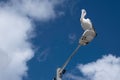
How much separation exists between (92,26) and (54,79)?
311cm

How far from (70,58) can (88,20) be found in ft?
6.33

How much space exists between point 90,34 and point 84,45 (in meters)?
0.61

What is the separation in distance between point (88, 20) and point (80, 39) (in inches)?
38.8

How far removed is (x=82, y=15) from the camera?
540ft

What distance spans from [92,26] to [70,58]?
1.76m

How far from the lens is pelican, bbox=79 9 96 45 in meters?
164

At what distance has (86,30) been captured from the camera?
164 metres

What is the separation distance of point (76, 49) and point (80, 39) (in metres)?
0.49

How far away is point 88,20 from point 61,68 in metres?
2.69

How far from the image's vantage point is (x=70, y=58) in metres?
165

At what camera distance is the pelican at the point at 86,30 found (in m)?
164

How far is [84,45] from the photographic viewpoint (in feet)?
539

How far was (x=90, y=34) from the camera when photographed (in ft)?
538
